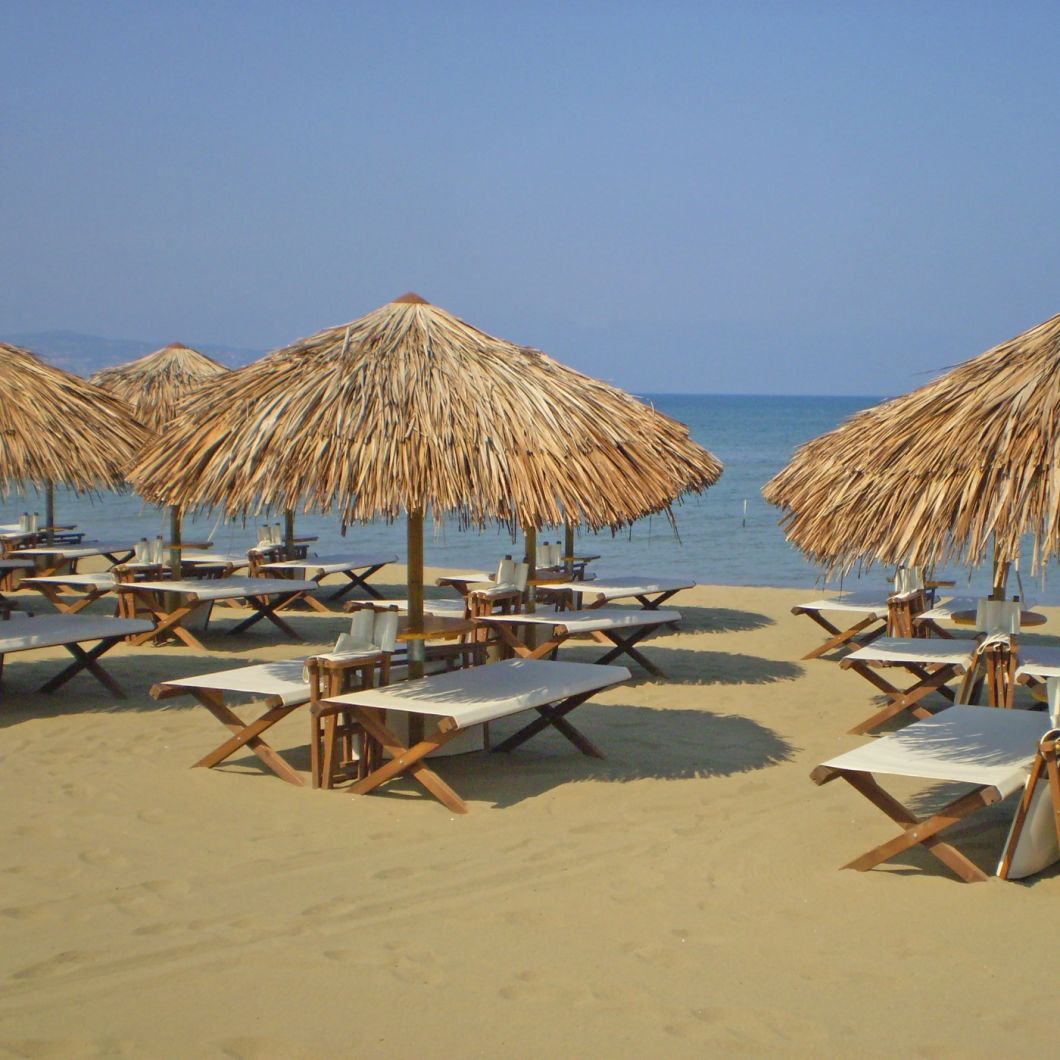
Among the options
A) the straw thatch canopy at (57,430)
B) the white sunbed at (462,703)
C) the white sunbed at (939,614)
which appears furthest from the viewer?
the white sunbed at (939,614)

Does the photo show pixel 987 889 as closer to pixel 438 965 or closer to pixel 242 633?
pixel 438 965

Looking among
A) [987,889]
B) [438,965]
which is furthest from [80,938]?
[987,889]

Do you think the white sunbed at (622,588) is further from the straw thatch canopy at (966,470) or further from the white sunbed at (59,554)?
the white sunbed at (59,554)

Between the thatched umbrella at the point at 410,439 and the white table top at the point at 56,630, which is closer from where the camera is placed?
the thatched umbrella at the point at 410,439

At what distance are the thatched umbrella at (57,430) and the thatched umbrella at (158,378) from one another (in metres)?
2.59

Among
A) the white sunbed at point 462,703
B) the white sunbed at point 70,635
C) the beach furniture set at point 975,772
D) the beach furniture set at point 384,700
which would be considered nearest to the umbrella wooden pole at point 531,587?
the beach furniture set at point 384,700

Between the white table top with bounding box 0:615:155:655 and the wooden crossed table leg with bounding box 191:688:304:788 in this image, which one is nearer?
the wooden crossed table leg with bounding box 191:688:304:788

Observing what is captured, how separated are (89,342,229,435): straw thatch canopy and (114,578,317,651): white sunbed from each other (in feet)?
6.14

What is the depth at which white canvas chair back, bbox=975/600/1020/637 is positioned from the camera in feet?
20.9

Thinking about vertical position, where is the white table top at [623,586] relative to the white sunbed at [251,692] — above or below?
above

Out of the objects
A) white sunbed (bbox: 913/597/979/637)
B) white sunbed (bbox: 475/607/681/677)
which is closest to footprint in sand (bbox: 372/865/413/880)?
white sunbed (bbox: 475/607/681/677)

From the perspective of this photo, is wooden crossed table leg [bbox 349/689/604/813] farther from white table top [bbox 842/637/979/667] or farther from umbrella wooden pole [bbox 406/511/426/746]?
white table top [bbox 842/637/979/667]

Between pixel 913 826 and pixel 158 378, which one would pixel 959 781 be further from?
pixel 158 378

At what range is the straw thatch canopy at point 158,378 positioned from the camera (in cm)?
1166
